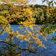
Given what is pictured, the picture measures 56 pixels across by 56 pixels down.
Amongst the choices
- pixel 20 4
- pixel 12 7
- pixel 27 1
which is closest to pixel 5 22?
pixel 12 7

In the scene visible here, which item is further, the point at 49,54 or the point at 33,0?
the point at 49,54

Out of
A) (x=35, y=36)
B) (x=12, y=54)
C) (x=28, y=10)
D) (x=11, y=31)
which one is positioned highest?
(x=28, y=10)

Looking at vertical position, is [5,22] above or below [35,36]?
above

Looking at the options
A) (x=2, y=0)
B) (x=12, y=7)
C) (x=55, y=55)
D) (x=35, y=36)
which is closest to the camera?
(x=2, y=0)

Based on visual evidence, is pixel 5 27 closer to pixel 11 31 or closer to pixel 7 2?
pixel 11 31

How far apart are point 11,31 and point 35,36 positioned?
98 centimetres

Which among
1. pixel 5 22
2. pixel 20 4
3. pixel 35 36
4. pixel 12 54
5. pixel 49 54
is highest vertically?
pixel 20 4

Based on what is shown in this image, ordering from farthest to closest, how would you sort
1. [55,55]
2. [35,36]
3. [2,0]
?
[55,55] → [35,36] → [2,0]

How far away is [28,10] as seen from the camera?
3270 mm

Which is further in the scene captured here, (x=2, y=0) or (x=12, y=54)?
(x=12, y=54)

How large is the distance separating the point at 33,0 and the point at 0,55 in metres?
2.27

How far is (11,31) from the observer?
349 cm

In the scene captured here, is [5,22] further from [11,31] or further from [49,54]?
[49,54]

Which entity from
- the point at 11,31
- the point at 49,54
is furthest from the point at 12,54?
the point at 49,54
